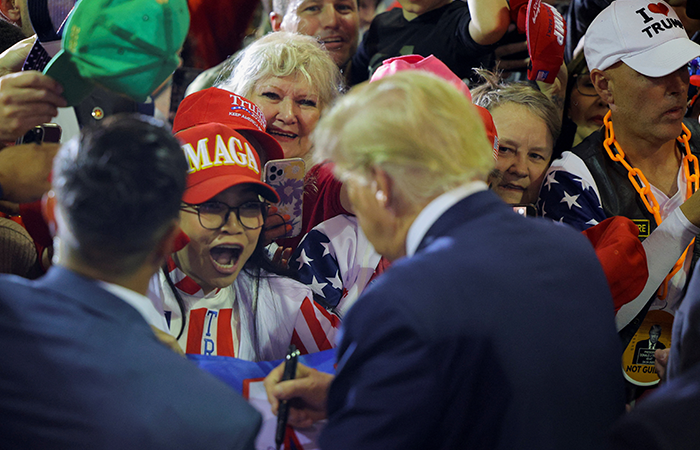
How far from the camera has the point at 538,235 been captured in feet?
3.41

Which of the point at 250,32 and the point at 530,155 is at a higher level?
the point at 250,32

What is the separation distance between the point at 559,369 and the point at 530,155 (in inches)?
53.0

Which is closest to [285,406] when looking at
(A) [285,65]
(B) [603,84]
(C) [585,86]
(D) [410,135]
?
(D) [410,135]

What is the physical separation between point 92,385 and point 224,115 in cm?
105

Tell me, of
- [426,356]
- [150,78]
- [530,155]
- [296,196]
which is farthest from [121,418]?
[530,155]

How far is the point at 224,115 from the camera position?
5.75 feet

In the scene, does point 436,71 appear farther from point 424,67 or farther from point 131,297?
point 131,297

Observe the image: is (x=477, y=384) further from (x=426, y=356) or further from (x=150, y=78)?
(x=150, y=78)

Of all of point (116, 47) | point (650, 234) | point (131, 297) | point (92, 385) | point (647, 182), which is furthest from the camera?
point (647, 182)

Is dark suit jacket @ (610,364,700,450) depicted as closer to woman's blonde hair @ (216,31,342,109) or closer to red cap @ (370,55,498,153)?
red cap @ (370,55,498,153)

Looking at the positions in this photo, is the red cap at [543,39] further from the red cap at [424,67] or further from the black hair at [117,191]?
the black hair at [117,191]

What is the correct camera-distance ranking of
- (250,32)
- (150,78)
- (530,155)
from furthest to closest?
(250,32) → (530,155) → (150,78)

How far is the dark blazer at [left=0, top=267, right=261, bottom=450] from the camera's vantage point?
83 centimetres

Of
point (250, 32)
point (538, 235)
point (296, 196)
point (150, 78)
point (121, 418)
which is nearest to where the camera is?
point (121, 418)
